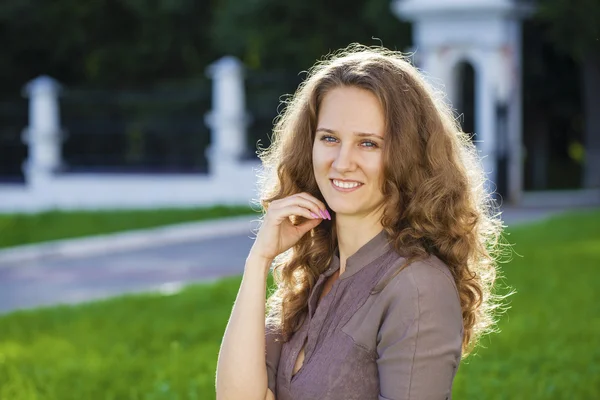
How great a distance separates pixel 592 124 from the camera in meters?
19.6

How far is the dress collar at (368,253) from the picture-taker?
2.96m

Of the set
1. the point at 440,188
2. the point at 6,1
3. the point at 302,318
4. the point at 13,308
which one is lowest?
the point at 13,308

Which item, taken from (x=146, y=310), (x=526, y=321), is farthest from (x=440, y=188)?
(x=146, y=310)

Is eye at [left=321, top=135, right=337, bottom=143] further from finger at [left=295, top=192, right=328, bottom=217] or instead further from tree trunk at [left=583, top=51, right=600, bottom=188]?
tree trunk at [left=583, top=51, right=600, bottom=188]

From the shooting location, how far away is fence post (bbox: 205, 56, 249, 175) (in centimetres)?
1839

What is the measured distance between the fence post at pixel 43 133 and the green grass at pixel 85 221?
8.41 feet

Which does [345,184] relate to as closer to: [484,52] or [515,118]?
[484,52]

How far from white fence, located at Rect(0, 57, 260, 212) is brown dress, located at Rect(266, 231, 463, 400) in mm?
14627

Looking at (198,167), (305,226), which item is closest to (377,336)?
(305,226)

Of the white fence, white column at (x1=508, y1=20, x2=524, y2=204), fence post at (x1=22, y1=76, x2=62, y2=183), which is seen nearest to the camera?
white column at (x1=508, y1=20, x2=524, y2=204)

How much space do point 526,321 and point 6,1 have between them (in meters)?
15.9

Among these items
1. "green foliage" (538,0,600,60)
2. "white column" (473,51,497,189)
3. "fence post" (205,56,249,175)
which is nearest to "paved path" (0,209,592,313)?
"fence post" (205,56,249,175)

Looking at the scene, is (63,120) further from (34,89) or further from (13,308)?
(13,308)

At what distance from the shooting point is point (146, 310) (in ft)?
28.1
